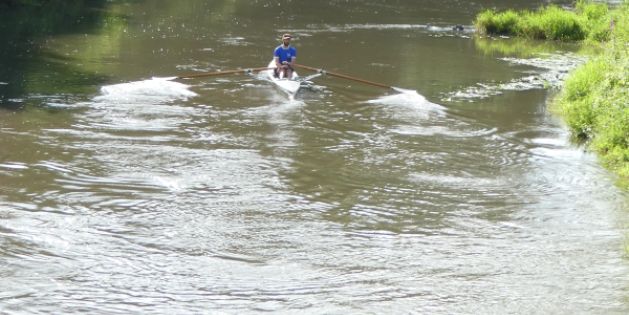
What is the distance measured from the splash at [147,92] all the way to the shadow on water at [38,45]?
118cm

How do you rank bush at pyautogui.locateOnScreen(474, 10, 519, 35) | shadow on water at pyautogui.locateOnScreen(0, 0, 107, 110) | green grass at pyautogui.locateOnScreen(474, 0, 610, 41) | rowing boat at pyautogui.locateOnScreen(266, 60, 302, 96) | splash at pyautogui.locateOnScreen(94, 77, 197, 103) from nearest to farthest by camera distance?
splash at pyautogui.locateOnScreen(94, 77, 197, 103)
rowing boat at pyautogui.locateOnScreen(266, 60, 302, 96)
shadow on water at pyautogui.locateOnScreen(0, 0, 107, 110)
green grass at pyautogui.locateOnScreen(474, 0, 610, 41)
bush at pyautogui.locateOnScreen(474, 10, 519, 35)

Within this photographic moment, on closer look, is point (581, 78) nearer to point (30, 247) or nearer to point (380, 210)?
point (380, 210)

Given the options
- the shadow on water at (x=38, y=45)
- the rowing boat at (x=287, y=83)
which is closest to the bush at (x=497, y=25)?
the shadow on water at (x=38, y=45)

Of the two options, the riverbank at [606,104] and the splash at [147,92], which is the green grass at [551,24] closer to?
the riverbank at [606,104]

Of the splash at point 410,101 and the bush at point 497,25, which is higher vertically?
the bush at point 497,25

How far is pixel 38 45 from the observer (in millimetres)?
29391

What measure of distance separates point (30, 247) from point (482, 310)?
5.59m

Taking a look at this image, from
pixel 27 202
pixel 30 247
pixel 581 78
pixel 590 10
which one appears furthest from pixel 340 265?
pixel 590 10

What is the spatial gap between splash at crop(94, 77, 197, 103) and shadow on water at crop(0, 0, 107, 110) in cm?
118

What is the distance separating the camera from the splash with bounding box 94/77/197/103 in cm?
2127

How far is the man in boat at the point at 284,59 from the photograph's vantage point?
23.3 metres

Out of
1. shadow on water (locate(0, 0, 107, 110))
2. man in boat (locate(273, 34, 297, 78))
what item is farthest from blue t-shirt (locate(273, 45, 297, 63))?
shadow on water (locate(0, 0, 107, 110))

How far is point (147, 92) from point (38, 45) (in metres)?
9.04

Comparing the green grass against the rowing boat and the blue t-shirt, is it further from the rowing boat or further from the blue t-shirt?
the rowing boat
